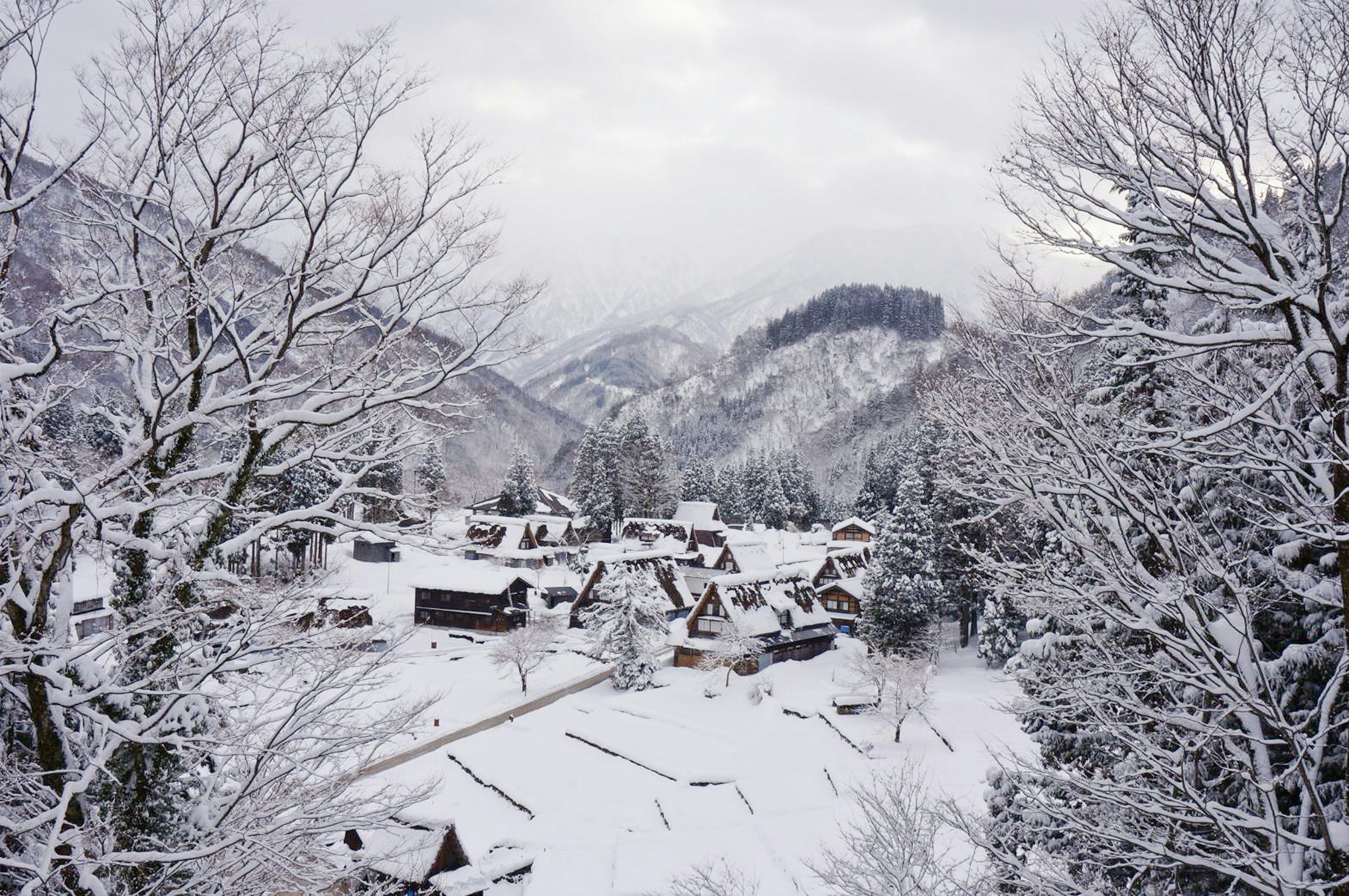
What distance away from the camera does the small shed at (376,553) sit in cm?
5500

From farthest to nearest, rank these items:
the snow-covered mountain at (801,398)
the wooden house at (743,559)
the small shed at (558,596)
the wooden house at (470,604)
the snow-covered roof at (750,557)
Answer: the snow-covered mountain at (801,398) < the small shed at (558,596) < the wooden house at (743,559) < the snow-covered roof at (750,557) < the wooden house at (470,604)

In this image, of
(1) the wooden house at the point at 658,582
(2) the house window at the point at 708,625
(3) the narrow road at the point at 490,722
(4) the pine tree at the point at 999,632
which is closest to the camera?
(3) the narrow road at the point at 490,722

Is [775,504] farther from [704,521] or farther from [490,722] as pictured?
[490,722]

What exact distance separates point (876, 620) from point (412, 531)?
3062 cm

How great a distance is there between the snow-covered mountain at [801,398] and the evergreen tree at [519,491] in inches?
2434

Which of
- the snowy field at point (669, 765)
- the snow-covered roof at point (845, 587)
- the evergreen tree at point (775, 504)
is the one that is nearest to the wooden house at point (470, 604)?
the snowy field at point (669, 765)

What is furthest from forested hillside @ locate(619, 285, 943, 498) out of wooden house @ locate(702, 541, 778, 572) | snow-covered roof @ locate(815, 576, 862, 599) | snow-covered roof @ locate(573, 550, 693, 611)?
snow-covered roof @ locate(573, 550, 693, 611)

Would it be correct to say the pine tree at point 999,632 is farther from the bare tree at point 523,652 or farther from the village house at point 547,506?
the village house at point 547,506

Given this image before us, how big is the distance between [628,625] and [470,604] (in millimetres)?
14457

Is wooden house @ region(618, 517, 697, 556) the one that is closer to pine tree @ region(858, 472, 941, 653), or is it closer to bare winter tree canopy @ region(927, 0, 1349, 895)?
pine tree @ region(858, 472, 941, 653)

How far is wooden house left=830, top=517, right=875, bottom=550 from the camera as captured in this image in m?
66.9

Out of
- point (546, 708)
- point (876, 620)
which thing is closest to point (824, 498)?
point (876, 620)

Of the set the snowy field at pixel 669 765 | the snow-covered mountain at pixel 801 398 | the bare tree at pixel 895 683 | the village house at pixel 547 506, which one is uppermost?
the snow-covered mountain at pixel 801 398

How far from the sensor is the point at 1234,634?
5.22 meters
